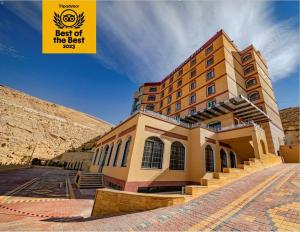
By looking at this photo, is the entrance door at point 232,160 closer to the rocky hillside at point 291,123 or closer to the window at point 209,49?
the window at point 209,49

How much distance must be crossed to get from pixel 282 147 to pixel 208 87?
14.5 meters

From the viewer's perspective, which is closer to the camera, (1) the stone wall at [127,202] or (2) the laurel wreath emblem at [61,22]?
(1) the stone wall at [127,202]

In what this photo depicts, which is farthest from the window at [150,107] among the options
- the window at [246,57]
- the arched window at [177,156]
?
the arched window at [177,156]

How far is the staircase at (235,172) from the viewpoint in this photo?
25.8 feet

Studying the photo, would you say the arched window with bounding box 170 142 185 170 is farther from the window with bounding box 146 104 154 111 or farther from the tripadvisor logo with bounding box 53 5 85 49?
the window with bounding box 146 104 154 111

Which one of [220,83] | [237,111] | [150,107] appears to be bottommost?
[237,111]

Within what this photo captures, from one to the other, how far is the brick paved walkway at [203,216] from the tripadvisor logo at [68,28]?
8.36 metres

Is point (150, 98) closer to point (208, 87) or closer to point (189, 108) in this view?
point (189, 108)

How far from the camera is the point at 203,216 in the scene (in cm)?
471

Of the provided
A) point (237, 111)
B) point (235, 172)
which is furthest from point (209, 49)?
point (235, 172)

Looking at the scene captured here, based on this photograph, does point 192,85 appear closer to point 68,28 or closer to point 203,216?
point 68,28

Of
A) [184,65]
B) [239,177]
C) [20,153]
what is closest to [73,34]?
[239,177]

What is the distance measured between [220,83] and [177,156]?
13576 millimetres

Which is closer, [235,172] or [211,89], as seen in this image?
[235,172]
